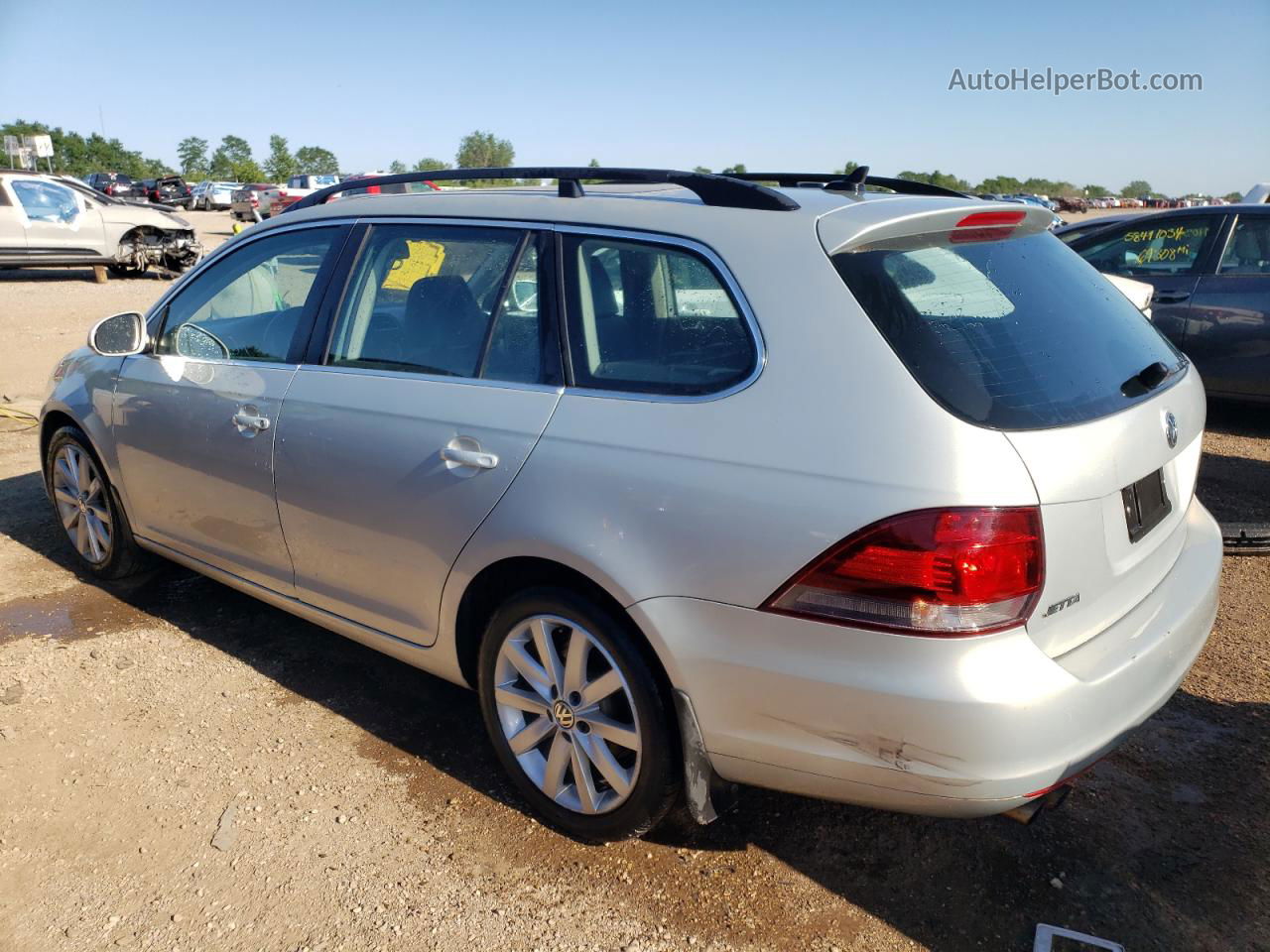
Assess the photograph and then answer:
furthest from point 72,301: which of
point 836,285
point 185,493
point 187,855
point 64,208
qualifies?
point 836,285

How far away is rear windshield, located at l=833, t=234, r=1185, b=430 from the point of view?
89.0 inches

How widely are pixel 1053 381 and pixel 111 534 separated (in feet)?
13.1

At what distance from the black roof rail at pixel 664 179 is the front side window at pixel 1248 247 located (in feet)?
19.1

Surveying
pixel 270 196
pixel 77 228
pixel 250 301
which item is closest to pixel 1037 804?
pixel 250 301

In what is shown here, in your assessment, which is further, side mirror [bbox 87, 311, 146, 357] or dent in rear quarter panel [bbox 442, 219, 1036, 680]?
side mirror [bbox 87, 311, 146, 357]

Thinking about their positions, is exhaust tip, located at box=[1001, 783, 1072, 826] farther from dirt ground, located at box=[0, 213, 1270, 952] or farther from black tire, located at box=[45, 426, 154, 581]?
black tire, located at box=[45, 426, 154, 581]

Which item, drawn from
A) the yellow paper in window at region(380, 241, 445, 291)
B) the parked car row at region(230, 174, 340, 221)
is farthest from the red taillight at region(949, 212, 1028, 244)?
the parked car row at region(230, 174, 340, 221)

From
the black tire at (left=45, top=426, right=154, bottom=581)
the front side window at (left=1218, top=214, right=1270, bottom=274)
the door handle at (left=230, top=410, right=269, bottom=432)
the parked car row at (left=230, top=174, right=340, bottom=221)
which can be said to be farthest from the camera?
the parked car row at (left=230, top=174, right=340, bottom=221)

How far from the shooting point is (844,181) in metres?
3.15

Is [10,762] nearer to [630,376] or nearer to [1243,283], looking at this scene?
[630,376]

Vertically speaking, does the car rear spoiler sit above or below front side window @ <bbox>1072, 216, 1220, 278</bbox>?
above

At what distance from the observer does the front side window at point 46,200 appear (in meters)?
16.3

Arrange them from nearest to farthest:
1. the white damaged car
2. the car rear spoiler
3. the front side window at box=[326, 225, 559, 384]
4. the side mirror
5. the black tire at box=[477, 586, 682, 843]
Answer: the car rear spoiler, the black tire at box=[477, 586, 682, 843], the front side window at box=[326, 225, 559, 384], the side mirror, the white damaged car

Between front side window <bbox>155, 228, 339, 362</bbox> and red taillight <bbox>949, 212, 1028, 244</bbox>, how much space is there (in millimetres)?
2120
